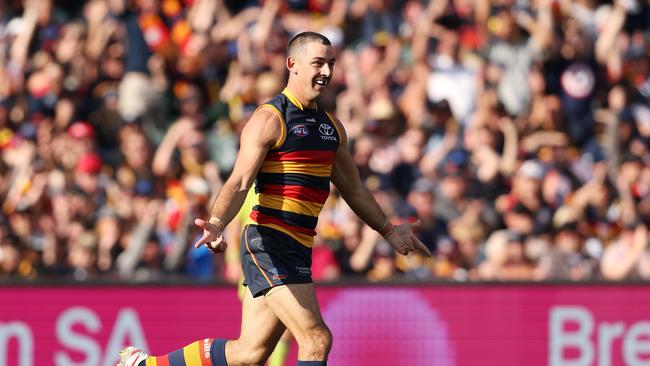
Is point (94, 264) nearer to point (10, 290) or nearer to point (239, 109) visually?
point (10, 290)

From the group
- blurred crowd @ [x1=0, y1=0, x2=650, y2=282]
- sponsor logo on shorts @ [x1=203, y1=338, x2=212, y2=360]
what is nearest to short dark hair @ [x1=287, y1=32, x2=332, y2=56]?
sponsor logo on shorts @ [x1=203, y1=338, x2=212, y2=360]

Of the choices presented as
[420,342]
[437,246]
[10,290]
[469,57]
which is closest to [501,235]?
[437,246]

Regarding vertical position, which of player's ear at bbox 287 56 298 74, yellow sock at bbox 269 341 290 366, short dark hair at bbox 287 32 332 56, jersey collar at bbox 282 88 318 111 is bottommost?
yellow sock at bbox 269 341 290 366

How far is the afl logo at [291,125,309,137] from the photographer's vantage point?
859cm

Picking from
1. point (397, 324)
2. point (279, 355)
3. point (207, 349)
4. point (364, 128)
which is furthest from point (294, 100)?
point (364, 128)

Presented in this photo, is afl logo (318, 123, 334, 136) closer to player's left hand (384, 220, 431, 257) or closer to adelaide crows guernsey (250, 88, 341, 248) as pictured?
adelaide crows guernsey (250, 88, 341, 248)

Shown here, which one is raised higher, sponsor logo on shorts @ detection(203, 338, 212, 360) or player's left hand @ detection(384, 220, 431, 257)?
player's left hand @ detection(384, 220, 431, 257)

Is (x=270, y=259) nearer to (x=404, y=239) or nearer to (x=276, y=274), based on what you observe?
(x=276, y=274)

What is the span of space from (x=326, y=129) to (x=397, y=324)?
14.0 ft

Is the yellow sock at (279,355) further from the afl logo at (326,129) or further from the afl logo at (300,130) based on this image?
the afl logo at (300,130)

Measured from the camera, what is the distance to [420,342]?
1266 cm

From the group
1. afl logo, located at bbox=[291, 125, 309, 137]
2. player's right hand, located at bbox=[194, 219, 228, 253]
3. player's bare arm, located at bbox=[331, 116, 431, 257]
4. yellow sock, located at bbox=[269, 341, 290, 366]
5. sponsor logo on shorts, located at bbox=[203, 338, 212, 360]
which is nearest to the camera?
player's right hand, located at bbox=[194, 219, 228, 253]

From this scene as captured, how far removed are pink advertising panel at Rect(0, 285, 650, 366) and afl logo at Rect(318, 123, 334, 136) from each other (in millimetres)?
4064

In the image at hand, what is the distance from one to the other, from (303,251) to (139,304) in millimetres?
4097
